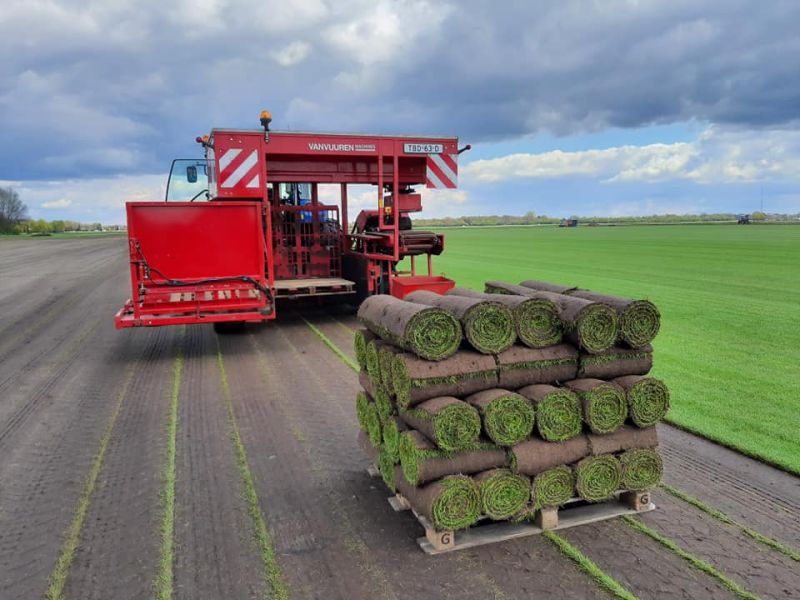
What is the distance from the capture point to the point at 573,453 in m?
4.02

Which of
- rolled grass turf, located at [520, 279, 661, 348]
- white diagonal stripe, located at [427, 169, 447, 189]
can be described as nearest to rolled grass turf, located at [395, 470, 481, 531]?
rolled grass turf, located at [520, 279, 661, 348]

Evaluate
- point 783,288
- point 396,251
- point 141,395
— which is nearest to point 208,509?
point 141,395

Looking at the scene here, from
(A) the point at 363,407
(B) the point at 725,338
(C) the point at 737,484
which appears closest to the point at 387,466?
(A) the point at 363,407

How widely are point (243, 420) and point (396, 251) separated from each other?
5309mm

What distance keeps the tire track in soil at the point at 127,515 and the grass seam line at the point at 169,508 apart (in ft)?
0.14

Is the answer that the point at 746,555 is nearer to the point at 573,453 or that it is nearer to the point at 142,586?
the point at 573,453

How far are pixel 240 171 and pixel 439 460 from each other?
743cm

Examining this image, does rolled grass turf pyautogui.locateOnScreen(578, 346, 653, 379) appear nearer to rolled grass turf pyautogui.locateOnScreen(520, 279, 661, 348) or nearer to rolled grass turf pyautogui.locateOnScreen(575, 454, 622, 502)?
rolled grass turf pyautogui.locateOnScreen(520, 279, 661, 348)

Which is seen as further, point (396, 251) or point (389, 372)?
point (396, 251)

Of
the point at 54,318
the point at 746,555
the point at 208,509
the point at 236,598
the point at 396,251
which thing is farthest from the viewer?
the point at 54,318

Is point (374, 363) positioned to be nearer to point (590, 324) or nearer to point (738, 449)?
point (590, 324)

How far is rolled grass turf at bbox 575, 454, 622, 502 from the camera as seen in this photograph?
4.03 m

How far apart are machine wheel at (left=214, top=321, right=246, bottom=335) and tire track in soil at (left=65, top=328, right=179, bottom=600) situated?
3.73 meters

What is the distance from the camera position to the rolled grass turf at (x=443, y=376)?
3.91 m
